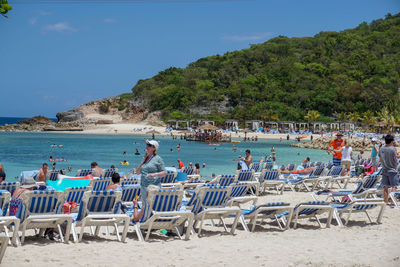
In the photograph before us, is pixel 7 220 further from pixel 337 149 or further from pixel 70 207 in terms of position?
pixel 337 149

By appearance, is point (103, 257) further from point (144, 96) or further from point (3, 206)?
point (144, 96)

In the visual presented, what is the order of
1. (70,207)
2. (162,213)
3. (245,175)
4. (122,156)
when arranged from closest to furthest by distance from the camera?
(162,213), (70,207), (245,175), (122,156)

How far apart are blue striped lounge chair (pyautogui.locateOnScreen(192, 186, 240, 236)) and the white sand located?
0.28m

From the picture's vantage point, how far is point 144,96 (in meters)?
118

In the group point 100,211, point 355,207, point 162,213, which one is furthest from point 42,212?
point 355,207

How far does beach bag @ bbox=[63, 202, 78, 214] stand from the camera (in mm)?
6637

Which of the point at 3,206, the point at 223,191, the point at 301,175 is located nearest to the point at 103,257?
the point at 3,206

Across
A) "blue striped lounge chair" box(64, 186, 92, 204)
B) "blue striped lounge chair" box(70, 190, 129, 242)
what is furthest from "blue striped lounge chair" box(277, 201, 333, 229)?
"blue striped lounge chair" box(64, 186, 92, 204)

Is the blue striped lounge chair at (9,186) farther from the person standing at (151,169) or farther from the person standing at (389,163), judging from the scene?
the person standing at (389,163)

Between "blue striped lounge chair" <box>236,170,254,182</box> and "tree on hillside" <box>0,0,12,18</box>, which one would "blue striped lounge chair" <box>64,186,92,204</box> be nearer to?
"tree on hillside" <box>0,0,12,18</box>

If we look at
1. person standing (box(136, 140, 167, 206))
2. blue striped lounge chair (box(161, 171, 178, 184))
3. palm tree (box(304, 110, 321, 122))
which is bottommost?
blue striped lounge chair (box(161, 171, 178, 184))

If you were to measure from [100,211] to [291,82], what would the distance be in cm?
10080

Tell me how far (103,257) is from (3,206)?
1.65 metres

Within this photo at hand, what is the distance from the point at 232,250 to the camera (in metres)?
5.95
